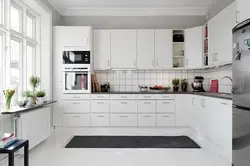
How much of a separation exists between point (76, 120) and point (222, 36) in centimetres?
323

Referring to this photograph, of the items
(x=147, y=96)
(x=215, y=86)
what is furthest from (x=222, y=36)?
(x=147, y=96)

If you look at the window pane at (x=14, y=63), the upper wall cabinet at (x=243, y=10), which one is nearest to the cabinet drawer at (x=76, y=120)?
the window pane at (x=14, y=63)

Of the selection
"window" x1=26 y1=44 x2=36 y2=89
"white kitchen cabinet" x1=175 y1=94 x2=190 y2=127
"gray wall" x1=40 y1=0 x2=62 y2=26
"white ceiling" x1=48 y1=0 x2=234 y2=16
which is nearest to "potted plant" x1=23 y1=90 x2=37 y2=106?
"window" x1=26 y1=44 x2=36 y2=89

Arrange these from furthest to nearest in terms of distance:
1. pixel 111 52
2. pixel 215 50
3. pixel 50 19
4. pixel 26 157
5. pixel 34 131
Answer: pixel 111 52 → pixel 50 19 → pixel 215 50 → pixel 34 131 → pixel 26 157

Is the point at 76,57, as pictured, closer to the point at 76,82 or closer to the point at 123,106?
the point at 76,82

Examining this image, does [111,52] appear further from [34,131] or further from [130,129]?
[34,131]

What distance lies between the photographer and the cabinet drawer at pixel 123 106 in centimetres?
540

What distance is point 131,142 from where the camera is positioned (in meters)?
4.68

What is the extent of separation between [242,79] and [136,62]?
333 centimetres

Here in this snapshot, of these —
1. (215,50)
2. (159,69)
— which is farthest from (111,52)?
(215,50)

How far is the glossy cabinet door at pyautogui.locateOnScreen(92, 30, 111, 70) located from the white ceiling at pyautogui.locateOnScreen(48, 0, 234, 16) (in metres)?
0.57

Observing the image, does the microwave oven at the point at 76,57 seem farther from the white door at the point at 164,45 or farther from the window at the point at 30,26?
the white door at the point at 164,45

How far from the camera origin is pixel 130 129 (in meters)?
5.50

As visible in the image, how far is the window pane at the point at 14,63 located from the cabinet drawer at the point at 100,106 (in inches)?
64.9
